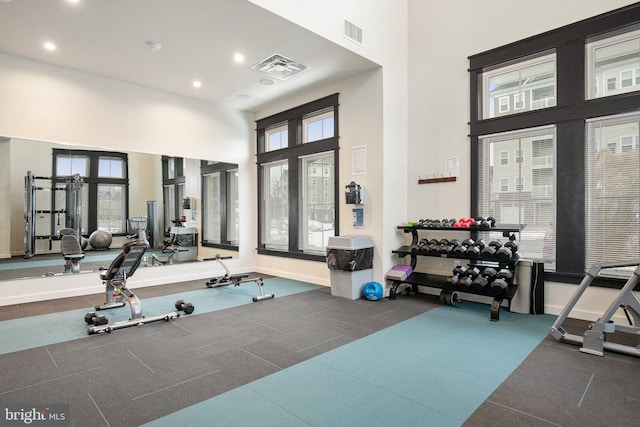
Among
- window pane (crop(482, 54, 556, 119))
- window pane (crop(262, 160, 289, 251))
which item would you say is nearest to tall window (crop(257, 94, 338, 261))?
window pane (crop(262, 160, 289, 251))

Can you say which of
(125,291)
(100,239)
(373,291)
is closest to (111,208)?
(100,239)

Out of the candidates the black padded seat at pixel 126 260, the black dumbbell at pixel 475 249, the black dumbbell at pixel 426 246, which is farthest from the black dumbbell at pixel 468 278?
the black padded seat at pixel 126 260

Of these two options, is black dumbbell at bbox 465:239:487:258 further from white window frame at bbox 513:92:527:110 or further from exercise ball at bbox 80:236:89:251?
exercise ball at bbox 80:236:89:251

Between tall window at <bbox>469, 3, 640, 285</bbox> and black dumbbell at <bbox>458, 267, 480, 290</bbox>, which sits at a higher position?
tall window at <bbox>469, 3, 640, 285</bbox>

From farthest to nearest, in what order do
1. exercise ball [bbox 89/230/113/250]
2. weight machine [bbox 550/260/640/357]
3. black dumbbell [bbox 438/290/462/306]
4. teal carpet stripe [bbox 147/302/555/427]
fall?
exercise ball [bbox 89/230/113/250], black dumbbell [bbox 438/290/462/306], weight machine [bbox 550/260/640/357], teal carpet stripe [bbox 147/302/555/427]

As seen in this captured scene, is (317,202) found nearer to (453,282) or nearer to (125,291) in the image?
(453,282)

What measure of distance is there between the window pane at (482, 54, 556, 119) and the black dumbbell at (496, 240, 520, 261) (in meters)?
1.80

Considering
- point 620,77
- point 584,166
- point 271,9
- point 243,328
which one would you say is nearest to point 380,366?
point 243,328

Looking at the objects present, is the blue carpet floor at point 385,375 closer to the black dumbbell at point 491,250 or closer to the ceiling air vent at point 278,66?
the black dumbbell at point 491,250

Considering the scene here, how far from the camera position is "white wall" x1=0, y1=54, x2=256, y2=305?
15.4 feet

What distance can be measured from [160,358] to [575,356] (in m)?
3.58

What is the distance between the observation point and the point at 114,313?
14.0 ft

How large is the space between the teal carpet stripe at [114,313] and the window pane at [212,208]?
1.46 m

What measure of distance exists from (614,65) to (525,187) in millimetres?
1616
